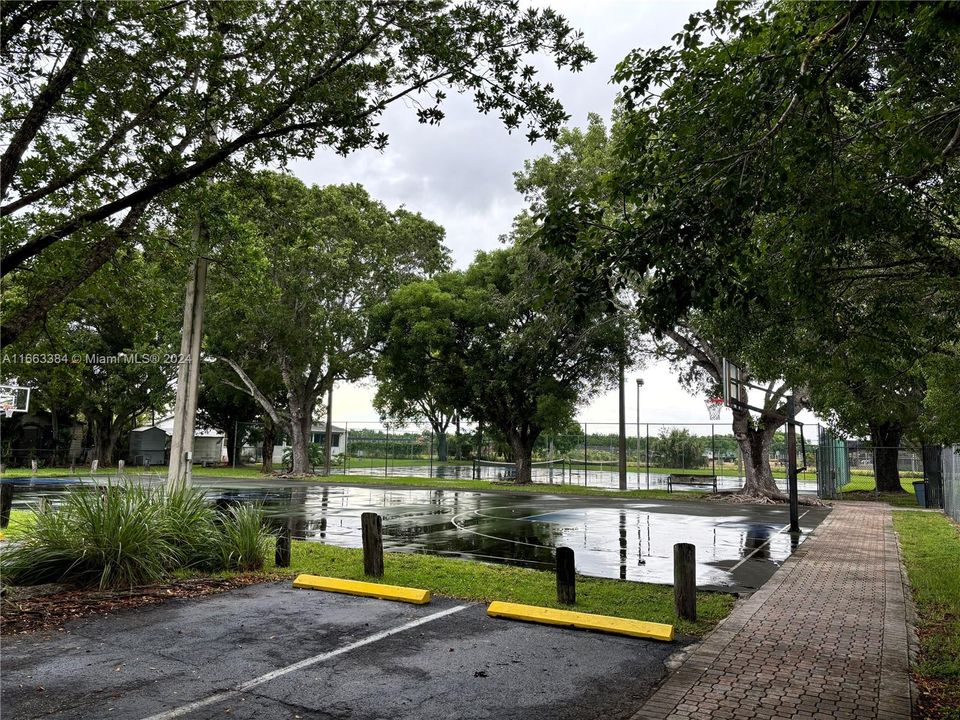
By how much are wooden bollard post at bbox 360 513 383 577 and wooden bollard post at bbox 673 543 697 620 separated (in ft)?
12.9

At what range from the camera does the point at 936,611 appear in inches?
307

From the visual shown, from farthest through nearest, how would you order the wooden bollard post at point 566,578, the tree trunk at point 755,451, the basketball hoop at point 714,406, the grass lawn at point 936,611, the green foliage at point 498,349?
1. the green foliage at point 498,349
2. the basketball hoop at point 714,406
3. the tree trunk at point 755,451
4. the wooden bollard post at point 566,578
5. the grass lawn at point 936,611

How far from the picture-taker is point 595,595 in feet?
27.1

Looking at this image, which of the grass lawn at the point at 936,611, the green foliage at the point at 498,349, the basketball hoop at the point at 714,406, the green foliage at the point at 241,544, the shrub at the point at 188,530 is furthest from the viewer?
the green foliage at the point at 498,349

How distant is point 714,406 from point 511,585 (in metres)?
21.2

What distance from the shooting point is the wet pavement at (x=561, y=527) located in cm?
1095

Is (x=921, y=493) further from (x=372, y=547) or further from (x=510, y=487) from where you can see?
(x=372, y=547)

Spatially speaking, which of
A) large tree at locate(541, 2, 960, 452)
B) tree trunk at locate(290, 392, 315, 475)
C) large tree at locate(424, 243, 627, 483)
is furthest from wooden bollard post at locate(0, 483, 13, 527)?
tree trunk at locate(290, 392, 315, 475)

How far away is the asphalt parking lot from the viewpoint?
15.5ft

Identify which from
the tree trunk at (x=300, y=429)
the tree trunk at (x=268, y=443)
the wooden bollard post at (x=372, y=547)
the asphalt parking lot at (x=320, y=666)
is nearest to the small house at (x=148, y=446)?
the tree trunk at (x=268, y=443)

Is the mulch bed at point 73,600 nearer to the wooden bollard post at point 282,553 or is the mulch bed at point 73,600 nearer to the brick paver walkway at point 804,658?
the wooden bollard post at point 282,553

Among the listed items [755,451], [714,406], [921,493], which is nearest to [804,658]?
[755,451]

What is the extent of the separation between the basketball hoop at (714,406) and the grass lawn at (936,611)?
37.1 feet

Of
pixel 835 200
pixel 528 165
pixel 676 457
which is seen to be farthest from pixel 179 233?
pixel 676 457
